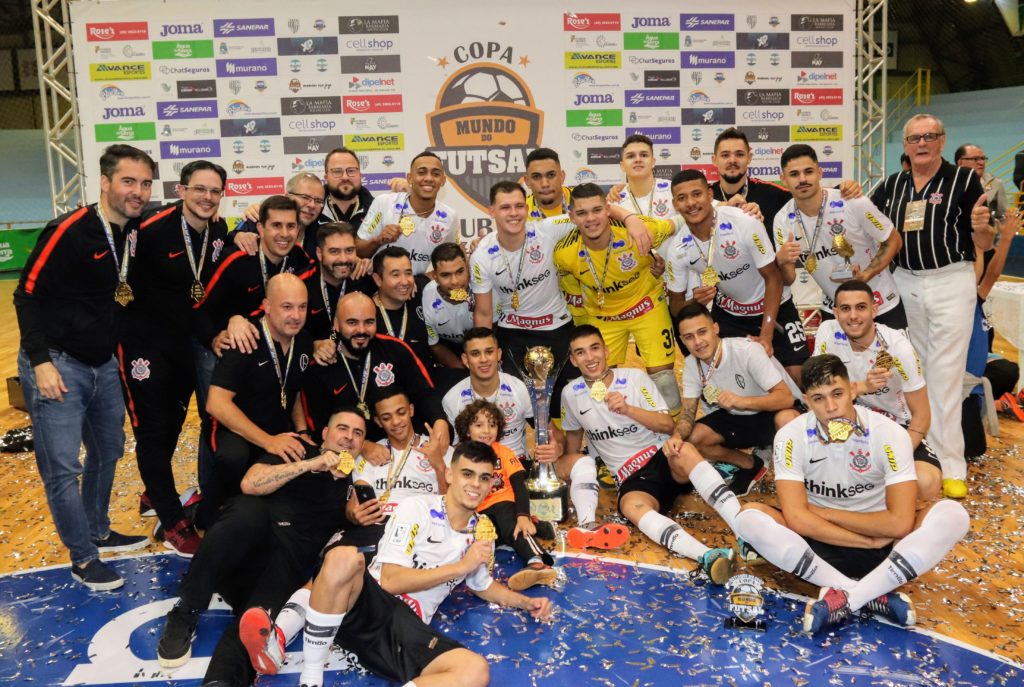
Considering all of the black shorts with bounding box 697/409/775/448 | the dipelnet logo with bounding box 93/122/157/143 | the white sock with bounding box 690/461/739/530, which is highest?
the dipelnet logo with bounding box 93/122/157/143

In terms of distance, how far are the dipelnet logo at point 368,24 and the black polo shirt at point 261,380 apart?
5.12 meters

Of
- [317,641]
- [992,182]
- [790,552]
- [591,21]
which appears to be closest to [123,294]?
[317,641]

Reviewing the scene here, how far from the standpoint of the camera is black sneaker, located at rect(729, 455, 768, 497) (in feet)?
18.0

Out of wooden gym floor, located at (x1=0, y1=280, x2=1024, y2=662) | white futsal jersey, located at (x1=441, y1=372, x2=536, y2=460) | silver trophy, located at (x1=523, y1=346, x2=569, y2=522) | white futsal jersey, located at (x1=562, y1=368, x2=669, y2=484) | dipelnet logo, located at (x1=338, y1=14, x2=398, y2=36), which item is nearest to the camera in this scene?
wooden gym floor, located at (x1=0, y1=280, x2=1024, y2=662)

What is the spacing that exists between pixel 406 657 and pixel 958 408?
404cm

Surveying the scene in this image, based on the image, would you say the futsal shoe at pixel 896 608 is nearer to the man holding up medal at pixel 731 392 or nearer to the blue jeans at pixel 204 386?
the man holding up medal at pixel 731 392

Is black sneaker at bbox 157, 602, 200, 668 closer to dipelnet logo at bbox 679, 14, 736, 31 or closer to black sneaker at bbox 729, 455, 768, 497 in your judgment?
black sneaker at bbox 729, 455, 768, 497

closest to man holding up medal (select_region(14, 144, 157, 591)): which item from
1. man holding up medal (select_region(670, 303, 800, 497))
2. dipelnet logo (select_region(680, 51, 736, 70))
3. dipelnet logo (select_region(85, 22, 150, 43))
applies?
man holding up medal (select_region(670, 303, 800, 497))

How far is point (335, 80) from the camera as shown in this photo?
8930 millimetres

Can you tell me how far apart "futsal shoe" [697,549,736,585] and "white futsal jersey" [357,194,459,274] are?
2948 mm

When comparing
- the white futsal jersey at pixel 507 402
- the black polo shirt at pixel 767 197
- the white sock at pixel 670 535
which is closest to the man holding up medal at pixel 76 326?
the white futsal jersey at pixel 507 402

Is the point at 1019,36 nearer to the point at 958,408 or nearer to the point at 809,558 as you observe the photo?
the point at 958,408

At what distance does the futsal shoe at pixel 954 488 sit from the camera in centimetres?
539

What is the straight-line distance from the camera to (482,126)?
9008 mm
